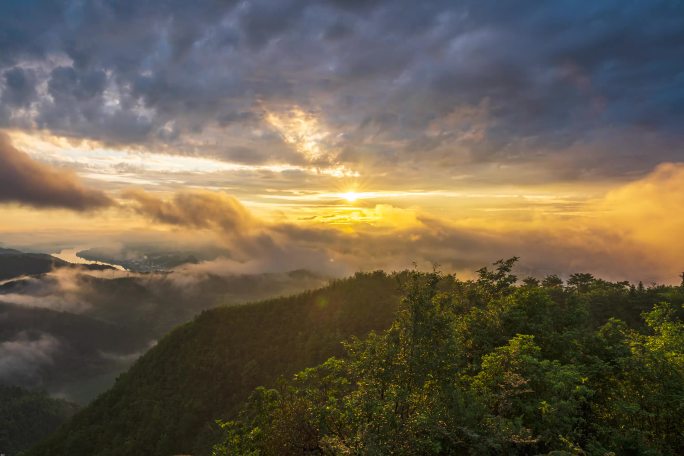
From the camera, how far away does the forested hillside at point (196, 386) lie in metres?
159

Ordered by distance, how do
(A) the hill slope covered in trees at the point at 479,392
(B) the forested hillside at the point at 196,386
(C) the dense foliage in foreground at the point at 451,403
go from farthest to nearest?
(B) the forested hillside at the point at 196,386 < (A) the hill slope covered in trees at the point at 479,392 < (C) the dense foliage in foreground at the point at 451,403

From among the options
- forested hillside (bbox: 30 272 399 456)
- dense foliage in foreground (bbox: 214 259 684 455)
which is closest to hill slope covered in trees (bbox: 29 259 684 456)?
dense foliage in foreground (bbox: 214 259 684 455)

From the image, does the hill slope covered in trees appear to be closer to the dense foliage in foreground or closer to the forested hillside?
the dense foliage in foreground

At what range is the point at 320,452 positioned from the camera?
22.7 m

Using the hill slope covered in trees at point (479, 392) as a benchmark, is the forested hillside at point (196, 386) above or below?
below

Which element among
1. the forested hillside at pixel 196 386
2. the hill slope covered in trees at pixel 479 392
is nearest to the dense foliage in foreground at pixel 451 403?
the hill slope covered in trees at pixel 479 392

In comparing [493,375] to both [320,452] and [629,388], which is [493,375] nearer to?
[629,388]

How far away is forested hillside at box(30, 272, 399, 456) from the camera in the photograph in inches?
6250

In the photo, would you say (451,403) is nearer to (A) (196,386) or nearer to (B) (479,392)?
(B) (479,392)

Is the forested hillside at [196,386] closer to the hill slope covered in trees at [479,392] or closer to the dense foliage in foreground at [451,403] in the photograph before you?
the hill slope covered in trees at [479,392]

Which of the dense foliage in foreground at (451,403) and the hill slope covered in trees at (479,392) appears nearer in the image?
the dense foliage in foreground at (451,403)

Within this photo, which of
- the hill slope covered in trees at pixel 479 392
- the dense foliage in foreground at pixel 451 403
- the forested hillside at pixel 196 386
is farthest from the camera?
the forested hillside at pixel 196 386

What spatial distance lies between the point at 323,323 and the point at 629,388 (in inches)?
6753

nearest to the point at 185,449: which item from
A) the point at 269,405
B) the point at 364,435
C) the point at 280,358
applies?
the point at 280,358
